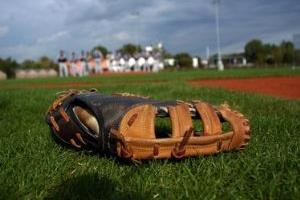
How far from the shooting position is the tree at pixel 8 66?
54.2 metres

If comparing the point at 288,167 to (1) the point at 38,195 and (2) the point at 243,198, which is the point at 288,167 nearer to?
(2) the point at 243,198

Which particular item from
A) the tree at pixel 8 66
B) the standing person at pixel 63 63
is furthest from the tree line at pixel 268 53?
the standing person at pixel 63 63

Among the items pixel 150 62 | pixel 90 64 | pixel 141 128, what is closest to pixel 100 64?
pixel 90 64

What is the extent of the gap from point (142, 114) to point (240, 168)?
67 centimetres

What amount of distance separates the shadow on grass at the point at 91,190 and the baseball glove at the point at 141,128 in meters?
0.28

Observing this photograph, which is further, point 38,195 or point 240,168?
point 240,168

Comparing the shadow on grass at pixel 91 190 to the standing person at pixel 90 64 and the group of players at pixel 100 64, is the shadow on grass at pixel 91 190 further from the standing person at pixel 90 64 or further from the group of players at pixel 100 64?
the standing person at pixel 90 64

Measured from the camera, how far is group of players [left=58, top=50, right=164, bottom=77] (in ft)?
117

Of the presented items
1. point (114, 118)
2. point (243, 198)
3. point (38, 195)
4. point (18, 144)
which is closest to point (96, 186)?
point (38, 195)

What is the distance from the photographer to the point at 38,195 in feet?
7.65

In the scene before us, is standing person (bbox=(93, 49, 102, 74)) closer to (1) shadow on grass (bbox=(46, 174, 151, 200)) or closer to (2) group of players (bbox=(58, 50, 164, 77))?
(2) group of players (bbox=(58, 50, 164, 77))

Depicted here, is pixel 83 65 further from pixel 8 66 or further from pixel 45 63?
pixel 45 63

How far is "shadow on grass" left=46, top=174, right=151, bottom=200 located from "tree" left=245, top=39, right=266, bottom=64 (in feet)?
283

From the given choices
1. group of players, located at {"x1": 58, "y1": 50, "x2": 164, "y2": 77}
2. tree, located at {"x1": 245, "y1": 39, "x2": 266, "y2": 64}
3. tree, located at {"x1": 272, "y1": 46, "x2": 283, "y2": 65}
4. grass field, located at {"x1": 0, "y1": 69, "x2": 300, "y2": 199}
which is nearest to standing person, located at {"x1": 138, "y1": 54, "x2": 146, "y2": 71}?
group of players, located at {"x1": 58, "y1": 50, "x2": 164, "y2": 77}
